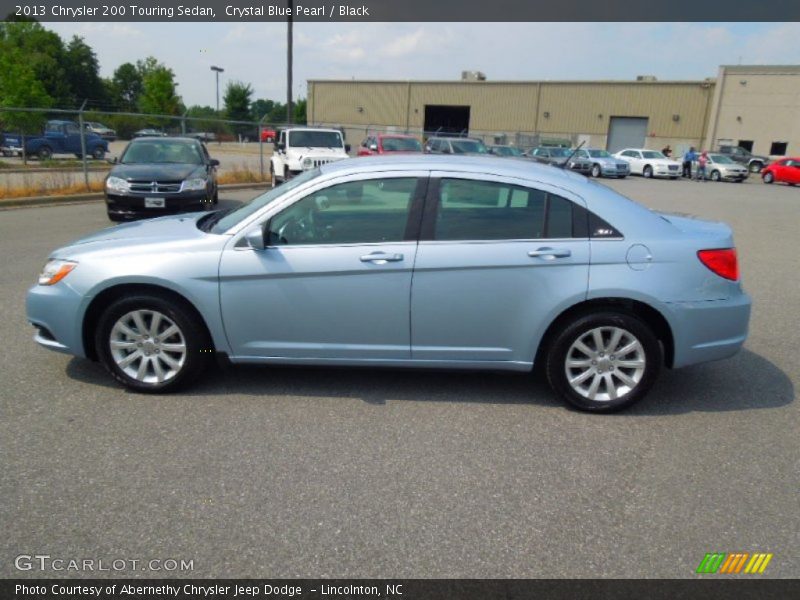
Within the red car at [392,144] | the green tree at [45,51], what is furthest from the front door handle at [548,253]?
the green tree at [45,51]

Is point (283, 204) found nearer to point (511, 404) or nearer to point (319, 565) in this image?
point (511, 404)

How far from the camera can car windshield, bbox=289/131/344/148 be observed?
17453mm

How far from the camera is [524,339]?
4141 millimetres

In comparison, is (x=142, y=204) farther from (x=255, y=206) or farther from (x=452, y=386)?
(x=452, y=386)

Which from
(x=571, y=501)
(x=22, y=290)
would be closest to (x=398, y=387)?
(x=571, y=501)

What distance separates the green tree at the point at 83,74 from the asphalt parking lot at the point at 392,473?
73.4 meters

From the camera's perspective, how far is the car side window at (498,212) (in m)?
4.14

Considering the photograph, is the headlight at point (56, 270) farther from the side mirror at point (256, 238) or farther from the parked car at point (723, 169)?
the parked car at point (723, 169)

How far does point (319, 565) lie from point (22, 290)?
18.8 ft

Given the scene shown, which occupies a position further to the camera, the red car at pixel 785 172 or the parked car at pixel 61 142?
the red car at pixel 785 172

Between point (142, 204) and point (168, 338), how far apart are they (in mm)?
7238

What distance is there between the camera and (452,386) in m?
4.62

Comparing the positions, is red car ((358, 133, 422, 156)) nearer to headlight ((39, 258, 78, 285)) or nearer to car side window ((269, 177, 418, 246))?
car side window ((269, 177, 418, 246))

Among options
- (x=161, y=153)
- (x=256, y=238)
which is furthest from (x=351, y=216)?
(x=161, y=153)
